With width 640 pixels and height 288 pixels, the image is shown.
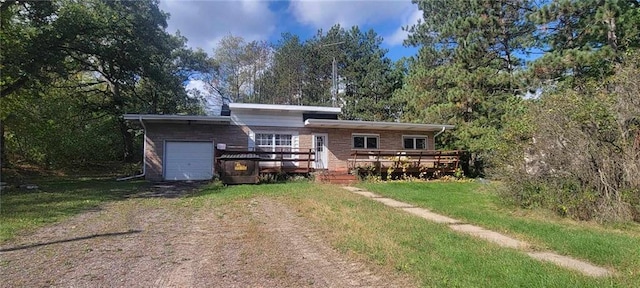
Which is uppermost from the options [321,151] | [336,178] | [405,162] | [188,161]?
[321,151]

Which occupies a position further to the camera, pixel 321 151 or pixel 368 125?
pixel 321 151

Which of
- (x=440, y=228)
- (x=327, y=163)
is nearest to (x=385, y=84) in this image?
(x=327, y=163)

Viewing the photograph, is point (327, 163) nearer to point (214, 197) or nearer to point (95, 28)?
point (214, 197)

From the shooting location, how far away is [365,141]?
17.9 metres

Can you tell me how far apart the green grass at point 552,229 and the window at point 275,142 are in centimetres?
738

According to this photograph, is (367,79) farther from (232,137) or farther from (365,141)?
(232,137)

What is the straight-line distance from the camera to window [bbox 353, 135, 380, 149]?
1780 centimetres

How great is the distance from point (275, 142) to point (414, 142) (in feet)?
22.7

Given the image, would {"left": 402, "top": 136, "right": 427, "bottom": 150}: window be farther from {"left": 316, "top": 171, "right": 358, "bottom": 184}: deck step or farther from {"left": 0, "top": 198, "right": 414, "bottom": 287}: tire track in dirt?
{"left": 0, "top": 198, "right": 414, "bottom": 287}: tire track in dirt

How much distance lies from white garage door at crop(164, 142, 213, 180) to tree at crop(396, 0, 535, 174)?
36.8 ft

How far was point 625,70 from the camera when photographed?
7.29 m

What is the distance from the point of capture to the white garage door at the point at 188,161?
15.9m

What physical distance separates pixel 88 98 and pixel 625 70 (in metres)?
27.1

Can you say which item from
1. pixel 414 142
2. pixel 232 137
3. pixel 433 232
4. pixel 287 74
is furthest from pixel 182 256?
pixel 287 74
